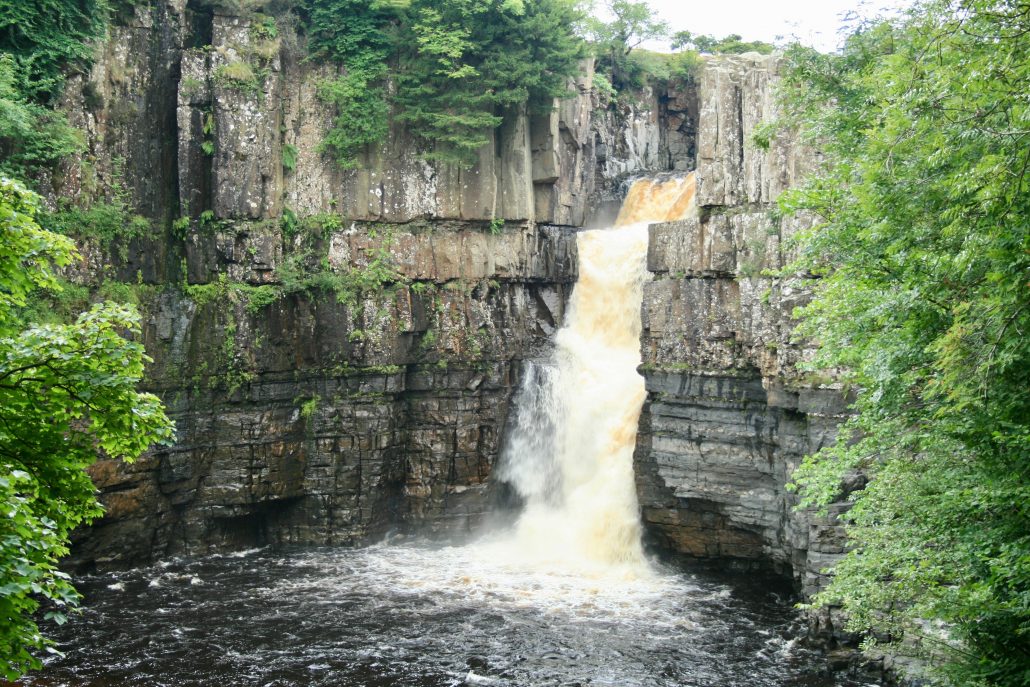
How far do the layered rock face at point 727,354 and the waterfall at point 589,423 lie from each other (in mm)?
1319

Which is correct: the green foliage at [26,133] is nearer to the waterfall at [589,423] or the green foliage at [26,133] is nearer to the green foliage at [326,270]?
the green foliage at [326,270]

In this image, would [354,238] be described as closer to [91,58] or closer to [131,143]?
[131,143]

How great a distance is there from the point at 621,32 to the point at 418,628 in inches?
1193

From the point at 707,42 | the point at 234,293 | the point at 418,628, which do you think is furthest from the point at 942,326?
the point at 707,42

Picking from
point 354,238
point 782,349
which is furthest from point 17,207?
point 354,238

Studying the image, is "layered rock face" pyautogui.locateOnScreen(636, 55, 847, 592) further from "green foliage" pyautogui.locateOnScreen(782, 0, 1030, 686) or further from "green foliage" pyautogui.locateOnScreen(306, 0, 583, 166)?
"green foliage" pyautogui.locateOnScreen(782, 0, 1030, 686)

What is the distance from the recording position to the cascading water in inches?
849

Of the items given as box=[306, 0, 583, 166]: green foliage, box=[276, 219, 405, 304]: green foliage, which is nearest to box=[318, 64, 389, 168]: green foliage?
box=[306, 0, 583, 166]: green foliage

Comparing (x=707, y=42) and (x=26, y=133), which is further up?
(x=707, y=42)

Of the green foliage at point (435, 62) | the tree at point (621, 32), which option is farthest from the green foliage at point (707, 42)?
the green foliage at point (435, 62)

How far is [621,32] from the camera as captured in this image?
145 ft

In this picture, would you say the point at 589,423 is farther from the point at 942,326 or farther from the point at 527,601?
the point at 942,326

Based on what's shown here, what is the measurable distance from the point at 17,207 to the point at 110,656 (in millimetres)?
14387

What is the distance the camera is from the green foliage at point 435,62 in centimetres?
3312
